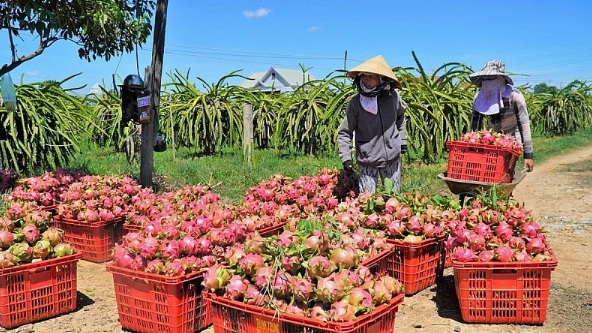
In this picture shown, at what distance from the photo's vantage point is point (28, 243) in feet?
10.9

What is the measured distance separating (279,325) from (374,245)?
1114 mm

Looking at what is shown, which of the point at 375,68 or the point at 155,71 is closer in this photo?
the point at 375,68

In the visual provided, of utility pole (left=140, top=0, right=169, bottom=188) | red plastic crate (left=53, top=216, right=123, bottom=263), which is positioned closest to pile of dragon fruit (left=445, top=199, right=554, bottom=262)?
red plastic crate (left=53, top=216, right=123, bottom=263)

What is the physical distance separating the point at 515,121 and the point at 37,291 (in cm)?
383

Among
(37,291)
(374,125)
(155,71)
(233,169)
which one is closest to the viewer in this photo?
(37,291)

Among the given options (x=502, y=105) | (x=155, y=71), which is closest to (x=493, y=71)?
(x=502, y=105)

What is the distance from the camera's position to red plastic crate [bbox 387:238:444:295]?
3.55 metres

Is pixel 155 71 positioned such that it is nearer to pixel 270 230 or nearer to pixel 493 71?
pixel 270 230

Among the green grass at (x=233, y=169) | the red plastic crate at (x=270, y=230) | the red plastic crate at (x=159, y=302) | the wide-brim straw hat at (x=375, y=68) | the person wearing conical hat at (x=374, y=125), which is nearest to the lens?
the red plastic crate at (x=159, y=302)

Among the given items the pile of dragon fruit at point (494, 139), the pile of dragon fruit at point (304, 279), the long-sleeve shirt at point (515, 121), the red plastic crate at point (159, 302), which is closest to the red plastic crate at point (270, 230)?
the red plastic crate at point (159, 302)

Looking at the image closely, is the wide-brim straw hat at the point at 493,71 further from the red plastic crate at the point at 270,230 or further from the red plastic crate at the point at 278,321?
the red plastic crate at the point at 278,321

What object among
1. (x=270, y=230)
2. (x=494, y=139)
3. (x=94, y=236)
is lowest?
(x=94, y=236)

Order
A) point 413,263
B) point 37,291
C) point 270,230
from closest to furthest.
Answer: point 37,291 → point 413,263 → point 270,230

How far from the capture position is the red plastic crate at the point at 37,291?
3.12 meters
